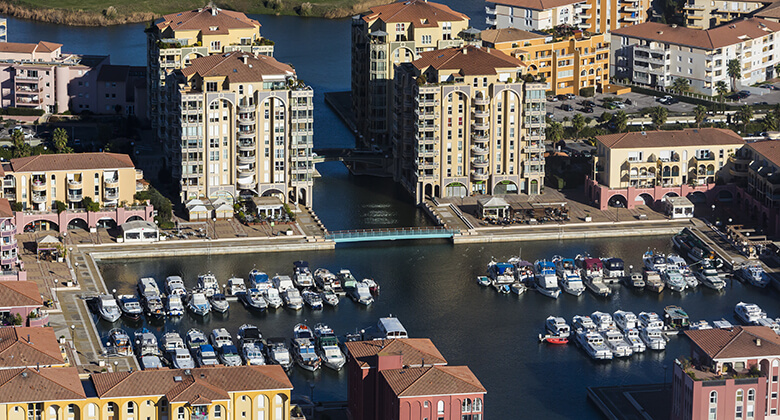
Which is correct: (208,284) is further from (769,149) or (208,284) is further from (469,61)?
(769,149)

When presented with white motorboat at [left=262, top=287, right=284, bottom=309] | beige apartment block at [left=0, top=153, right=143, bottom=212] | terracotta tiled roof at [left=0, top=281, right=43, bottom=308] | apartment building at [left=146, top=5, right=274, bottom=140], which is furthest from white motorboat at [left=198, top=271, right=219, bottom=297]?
apartment building at [left=146, top=5, right=274, bottom=140]

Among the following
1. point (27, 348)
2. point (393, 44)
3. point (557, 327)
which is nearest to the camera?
point (27, 348)

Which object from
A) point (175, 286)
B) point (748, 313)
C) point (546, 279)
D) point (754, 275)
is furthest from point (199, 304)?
point (754, 275)

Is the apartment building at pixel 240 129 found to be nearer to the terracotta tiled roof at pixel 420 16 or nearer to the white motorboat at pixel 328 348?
the terracotta tiled roof at pixel 420 16

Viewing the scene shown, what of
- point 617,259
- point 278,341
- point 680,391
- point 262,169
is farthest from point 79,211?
point 680,391

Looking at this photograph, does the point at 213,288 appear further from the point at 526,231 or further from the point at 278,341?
the point at 526,231

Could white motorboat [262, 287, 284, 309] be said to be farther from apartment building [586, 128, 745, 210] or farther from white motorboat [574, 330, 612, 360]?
apartment building [586, 128, 745, 210]

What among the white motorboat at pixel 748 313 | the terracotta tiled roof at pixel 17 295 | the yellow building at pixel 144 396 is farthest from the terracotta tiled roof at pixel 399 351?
the white motorboat at pixel 748 313
